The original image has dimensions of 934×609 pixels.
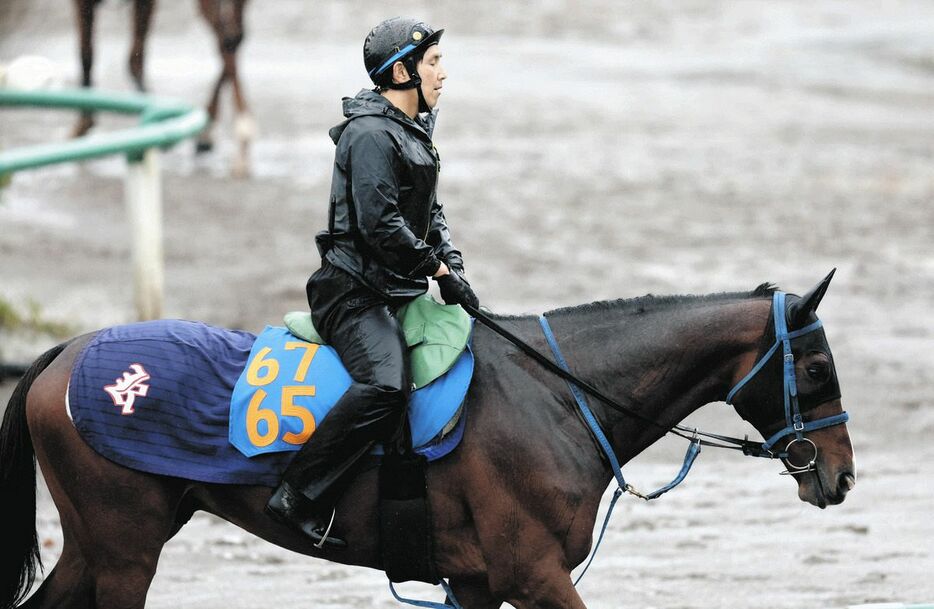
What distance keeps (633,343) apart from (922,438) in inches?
177

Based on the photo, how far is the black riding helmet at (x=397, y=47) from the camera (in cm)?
482

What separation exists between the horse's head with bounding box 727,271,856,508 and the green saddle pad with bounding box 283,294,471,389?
89cm

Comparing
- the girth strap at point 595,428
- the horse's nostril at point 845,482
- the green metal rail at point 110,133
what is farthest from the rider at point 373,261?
the green metal rail at point 110,133

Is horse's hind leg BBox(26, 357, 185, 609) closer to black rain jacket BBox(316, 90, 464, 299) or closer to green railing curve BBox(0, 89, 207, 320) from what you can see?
black rain jacket BBox(316, 90, 464, 299)

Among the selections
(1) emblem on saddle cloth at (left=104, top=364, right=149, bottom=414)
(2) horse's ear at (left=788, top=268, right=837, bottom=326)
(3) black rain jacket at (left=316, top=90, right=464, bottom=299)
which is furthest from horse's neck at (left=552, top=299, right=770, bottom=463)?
(1) emblem on saddle cloth at (left=104, top=364, right=149, bottom=414)

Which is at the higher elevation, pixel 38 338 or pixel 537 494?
pixel 537 494

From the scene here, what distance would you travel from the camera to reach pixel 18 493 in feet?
16.5

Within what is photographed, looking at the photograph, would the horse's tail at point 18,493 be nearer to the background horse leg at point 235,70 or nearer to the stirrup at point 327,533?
the stirrup at point 327,533

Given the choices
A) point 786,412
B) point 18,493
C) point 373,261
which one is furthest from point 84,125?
point 786,412

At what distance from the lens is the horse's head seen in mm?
4703

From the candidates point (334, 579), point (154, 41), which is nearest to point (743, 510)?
point (334, 579)

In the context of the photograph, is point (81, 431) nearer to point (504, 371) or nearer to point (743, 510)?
point (504, 371)

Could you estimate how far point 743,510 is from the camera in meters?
7.58

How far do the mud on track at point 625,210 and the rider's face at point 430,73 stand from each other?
7.72 feet
